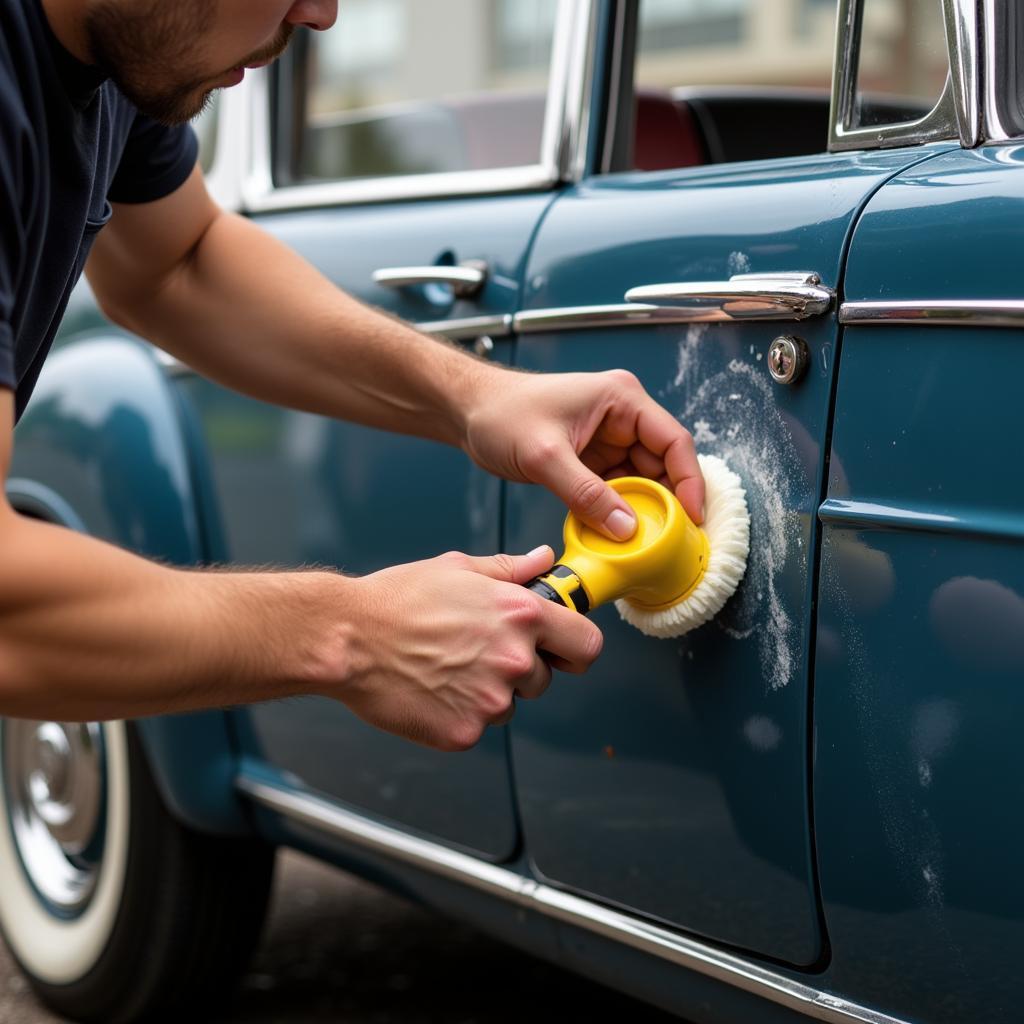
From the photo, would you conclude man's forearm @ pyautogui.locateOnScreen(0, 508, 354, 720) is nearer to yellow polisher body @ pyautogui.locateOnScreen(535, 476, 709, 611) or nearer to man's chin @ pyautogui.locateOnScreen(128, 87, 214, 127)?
yellow polisher body @ pyautogui.locateOnScreen(535, 476, 709, 611)

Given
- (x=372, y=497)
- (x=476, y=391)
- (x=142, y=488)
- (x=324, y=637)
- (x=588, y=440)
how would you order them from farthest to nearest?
(x=142, y=488), (x=372, y=497), (x=476, y=391), (x=588, y=440), (x=324, y=637)

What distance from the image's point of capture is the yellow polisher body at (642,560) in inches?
67.1

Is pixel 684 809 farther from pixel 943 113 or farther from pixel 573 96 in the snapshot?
pixel 573 96

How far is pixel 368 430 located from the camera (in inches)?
93.3

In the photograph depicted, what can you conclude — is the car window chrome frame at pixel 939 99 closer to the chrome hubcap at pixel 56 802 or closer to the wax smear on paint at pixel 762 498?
the wax smear on paint at pixel 762 498

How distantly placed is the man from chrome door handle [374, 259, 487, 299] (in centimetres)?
14

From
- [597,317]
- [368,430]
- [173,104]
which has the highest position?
[173,104]

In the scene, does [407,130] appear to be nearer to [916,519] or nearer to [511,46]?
[916,519]

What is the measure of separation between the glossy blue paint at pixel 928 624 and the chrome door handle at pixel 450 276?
0.69m

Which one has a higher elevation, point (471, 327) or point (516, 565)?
point (471, 327)

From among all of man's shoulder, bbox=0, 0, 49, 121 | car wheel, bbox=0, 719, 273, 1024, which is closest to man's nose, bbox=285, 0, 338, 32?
man's shoulder, bbox=0, 0, 49, 121

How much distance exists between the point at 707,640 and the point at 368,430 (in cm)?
76

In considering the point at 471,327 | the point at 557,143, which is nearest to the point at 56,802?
the point at 471,327

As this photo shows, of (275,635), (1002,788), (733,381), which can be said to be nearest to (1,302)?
(275,635)
